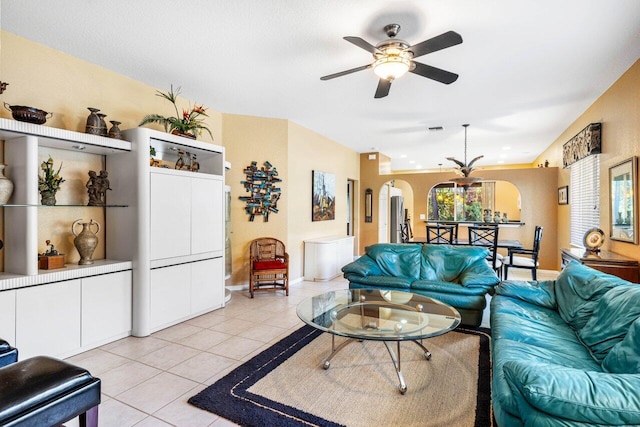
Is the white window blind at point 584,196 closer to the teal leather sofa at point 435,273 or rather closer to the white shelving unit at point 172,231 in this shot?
the teal leather sofa at point 435,273

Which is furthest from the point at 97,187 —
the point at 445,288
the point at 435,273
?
the point at 435,273

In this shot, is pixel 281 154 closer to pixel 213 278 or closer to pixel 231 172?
pixel 231 172

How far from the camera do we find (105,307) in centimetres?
318

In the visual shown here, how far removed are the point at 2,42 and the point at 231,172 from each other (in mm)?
2884

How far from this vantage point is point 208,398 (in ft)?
7.29

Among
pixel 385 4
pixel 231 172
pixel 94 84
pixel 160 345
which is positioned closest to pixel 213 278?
pixel 160 345

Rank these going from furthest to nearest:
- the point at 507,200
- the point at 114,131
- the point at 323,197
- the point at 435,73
Result: 1. the point at 507,200
2. the point at 323,197
3. the point at 114,131
4. the point at 435,73

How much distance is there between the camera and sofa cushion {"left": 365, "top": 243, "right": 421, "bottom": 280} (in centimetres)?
424

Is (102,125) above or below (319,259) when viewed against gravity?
above

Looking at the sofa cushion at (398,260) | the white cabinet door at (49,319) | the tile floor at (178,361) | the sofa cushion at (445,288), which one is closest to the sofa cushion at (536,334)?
the sofa cushion at (445,288)

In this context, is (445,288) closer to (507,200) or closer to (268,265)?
(268,265)

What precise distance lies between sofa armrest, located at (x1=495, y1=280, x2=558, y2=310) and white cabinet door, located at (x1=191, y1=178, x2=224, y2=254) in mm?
3317

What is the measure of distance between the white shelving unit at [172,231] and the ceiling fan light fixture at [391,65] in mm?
2383

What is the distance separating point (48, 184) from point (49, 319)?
1202 mm
